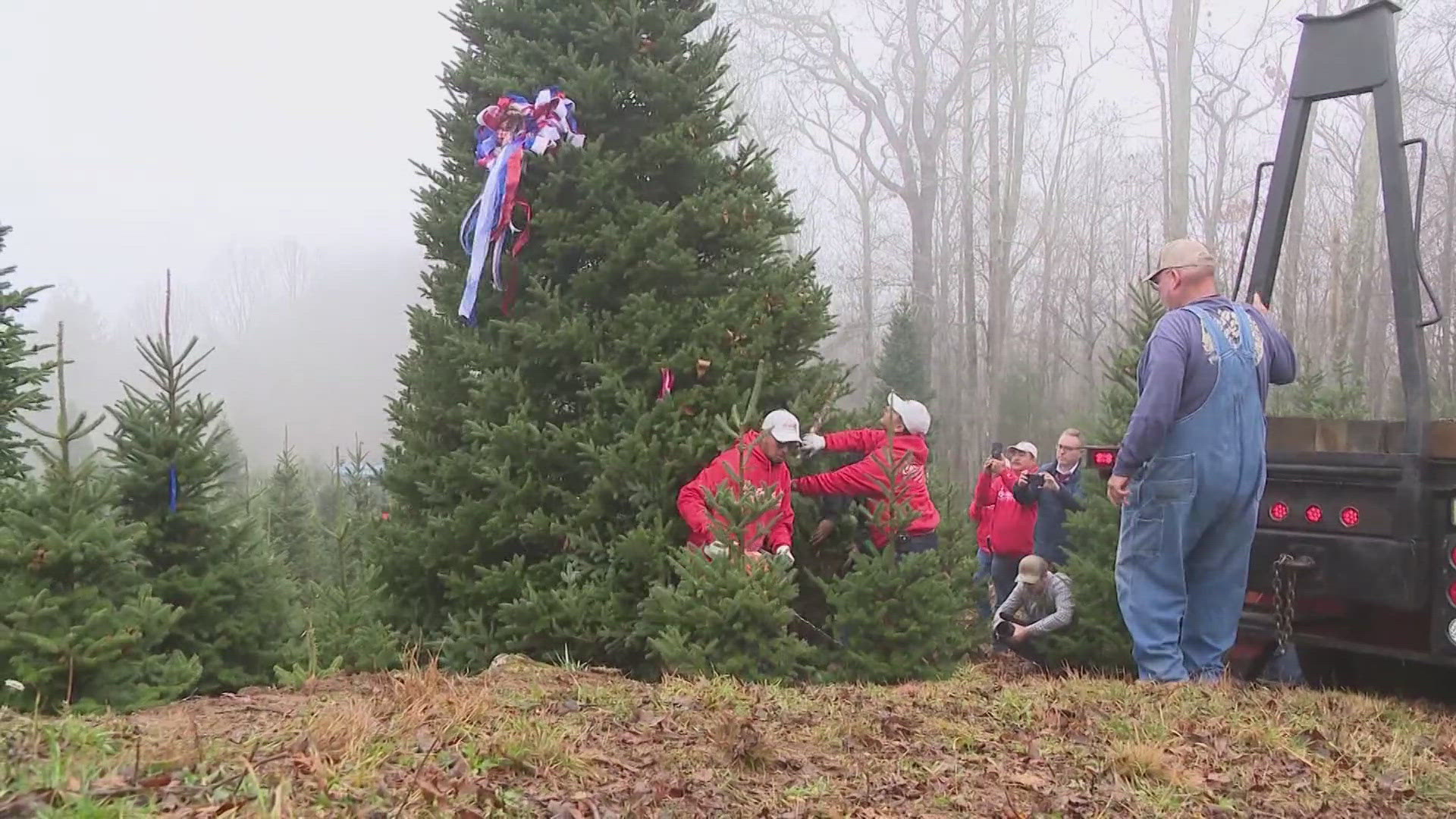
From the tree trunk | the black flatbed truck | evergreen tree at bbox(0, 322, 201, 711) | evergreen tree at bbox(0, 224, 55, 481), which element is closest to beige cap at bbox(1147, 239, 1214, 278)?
the black flatbed truck

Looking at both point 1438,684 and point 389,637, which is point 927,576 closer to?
point 1438,684

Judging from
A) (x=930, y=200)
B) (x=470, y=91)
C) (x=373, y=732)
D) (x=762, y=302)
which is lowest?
(x=373, y=732)

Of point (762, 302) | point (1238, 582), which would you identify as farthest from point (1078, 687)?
point (762, 302)

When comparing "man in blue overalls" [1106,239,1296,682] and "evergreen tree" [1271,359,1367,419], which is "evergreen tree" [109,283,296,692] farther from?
"evergreen tree" [1271,359,1367,419]

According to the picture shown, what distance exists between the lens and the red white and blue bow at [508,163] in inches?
252

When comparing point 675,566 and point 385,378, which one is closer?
point 675,566

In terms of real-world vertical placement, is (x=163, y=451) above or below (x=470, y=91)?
below

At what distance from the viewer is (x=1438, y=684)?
5324 millimetres

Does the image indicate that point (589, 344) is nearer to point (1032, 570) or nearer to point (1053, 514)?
point (1032, 570)

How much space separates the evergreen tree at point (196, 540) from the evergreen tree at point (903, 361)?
20.1 meters

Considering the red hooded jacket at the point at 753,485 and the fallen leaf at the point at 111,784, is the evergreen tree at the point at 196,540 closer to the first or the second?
the red hooded jacket at the point at 753,485

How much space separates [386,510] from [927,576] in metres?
3.82

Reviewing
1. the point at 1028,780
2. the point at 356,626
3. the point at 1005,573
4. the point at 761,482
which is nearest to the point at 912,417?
the point at 761,482

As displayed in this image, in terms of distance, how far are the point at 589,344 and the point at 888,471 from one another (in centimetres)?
191
